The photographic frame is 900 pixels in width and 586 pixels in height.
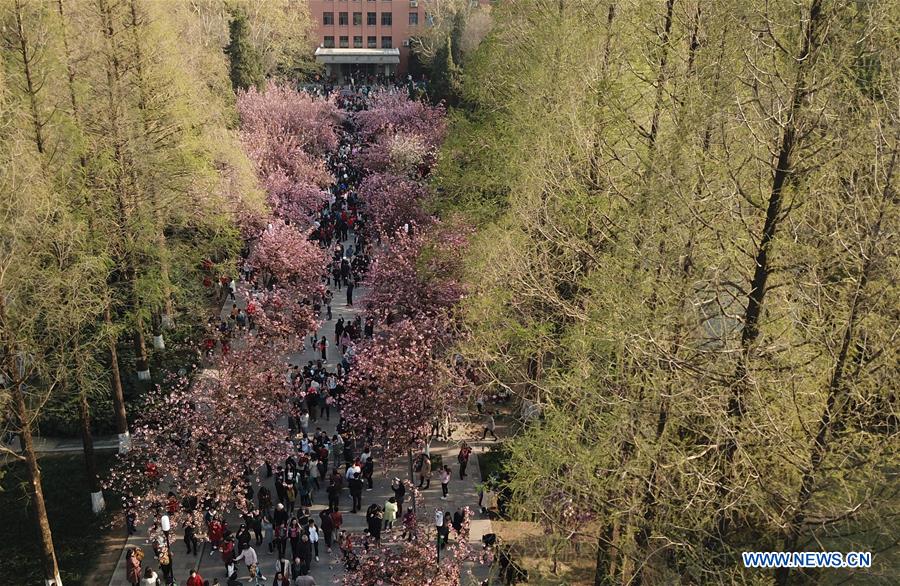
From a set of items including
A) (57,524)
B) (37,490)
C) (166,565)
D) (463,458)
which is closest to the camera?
(37,490)

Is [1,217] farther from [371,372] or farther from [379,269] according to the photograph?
[379,269]

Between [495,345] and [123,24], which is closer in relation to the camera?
[495,345]

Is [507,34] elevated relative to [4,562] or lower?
elevated

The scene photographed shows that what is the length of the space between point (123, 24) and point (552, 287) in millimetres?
17428

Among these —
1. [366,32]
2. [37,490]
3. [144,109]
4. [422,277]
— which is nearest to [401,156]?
[144,109]

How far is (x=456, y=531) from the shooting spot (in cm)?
1731

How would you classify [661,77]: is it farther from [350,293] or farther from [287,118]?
[287,118]

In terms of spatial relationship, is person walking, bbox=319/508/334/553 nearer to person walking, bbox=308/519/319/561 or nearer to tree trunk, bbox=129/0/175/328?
person walking, bbox=308/519/319/561

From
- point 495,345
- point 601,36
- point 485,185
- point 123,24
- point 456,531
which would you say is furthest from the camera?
point 485,185

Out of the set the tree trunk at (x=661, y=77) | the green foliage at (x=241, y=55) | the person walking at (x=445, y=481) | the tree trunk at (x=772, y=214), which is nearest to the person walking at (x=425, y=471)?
the person walking at (x=445, y=481)

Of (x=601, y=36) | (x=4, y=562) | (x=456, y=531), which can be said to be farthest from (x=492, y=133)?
(x=4, y=562)

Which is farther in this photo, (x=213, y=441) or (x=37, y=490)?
(x=213, y=441)

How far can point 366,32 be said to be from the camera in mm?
90188

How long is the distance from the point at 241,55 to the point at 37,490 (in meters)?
41.5
